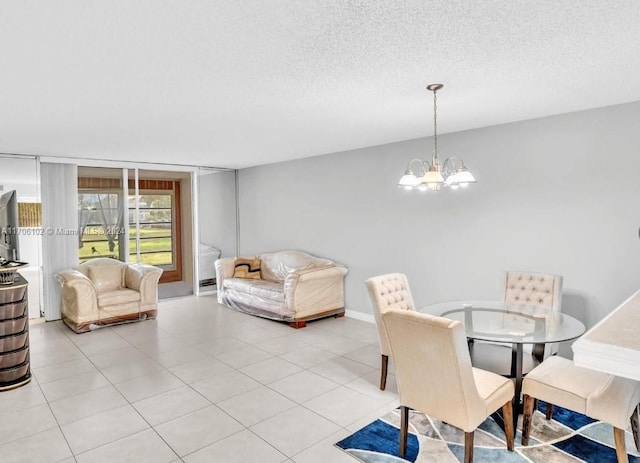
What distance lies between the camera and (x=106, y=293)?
5.60 m

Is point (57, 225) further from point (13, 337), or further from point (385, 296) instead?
point (385, 296)

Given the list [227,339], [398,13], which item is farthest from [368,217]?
[398,13]

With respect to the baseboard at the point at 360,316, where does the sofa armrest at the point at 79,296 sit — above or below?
above

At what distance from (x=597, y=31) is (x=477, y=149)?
95.1 inches

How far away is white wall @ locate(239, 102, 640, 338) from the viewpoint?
359 cm

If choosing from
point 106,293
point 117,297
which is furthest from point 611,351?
point 106,293

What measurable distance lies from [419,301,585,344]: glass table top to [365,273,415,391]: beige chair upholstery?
9.8 inches

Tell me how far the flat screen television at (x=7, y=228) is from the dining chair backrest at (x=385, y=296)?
3.46 metres

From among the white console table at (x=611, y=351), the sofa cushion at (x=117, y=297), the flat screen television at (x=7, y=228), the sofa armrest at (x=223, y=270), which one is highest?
the flat screen television at (x=7, y=228)

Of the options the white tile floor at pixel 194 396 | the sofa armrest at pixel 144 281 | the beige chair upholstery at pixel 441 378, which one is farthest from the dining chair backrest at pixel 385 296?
the sofa armrest at pixel 144 281

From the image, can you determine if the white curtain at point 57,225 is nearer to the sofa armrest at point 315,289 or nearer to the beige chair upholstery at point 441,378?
the sofa armrest at point 315,289

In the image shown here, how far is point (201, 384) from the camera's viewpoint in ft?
12.0

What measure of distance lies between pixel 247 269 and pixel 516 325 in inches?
180

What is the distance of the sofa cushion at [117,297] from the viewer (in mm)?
5465
